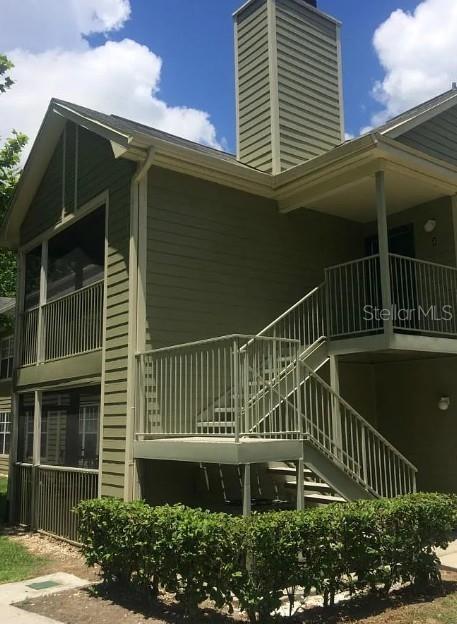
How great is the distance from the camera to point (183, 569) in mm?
5359

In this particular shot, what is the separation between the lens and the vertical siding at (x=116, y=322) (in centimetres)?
834

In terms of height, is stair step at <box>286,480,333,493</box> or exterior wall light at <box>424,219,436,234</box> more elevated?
exterior wall light at <box>424,219,436,234</box>

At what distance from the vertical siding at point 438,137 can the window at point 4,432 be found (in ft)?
60.7

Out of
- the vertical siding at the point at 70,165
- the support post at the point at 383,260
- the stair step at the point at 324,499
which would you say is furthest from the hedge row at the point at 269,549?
the vertical siding at the point at 70,165

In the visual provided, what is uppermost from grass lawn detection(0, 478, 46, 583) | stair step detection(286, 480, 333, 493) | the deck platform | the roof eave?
the roof eave

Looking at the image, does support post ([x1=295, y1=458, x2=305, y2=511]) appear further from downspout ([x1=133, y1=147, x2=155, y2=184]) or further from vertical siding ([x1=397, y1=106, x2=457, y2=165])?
vertical siding ([x1=397, y1=106, x2=457, y2=165])

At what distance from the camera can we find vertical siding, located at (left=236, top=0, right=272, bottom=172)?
11547mm

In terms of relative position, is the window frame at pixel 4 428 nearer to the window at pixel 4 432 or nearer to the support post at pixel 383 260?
the window at pixel 4 432

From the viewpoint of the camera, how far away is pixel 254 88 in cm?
1199

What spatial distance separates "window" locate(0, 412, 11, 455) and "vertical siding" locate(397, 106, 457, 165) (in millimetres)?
18487

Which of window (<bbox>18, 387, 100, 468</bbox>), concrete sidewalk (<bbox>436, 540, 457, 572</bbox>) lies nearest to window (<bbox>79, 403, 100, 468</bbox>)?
window (<bbox>18, 387, 100, 468</bbox>)

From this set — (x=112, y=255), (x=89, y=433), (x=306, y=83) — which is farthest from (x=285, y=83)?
(x=89, y=433)

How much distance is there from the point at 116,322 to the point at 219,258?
1.83 metres

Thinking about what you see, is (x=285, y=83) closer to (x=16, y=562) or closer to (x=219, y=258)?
(x=219, y=258)
